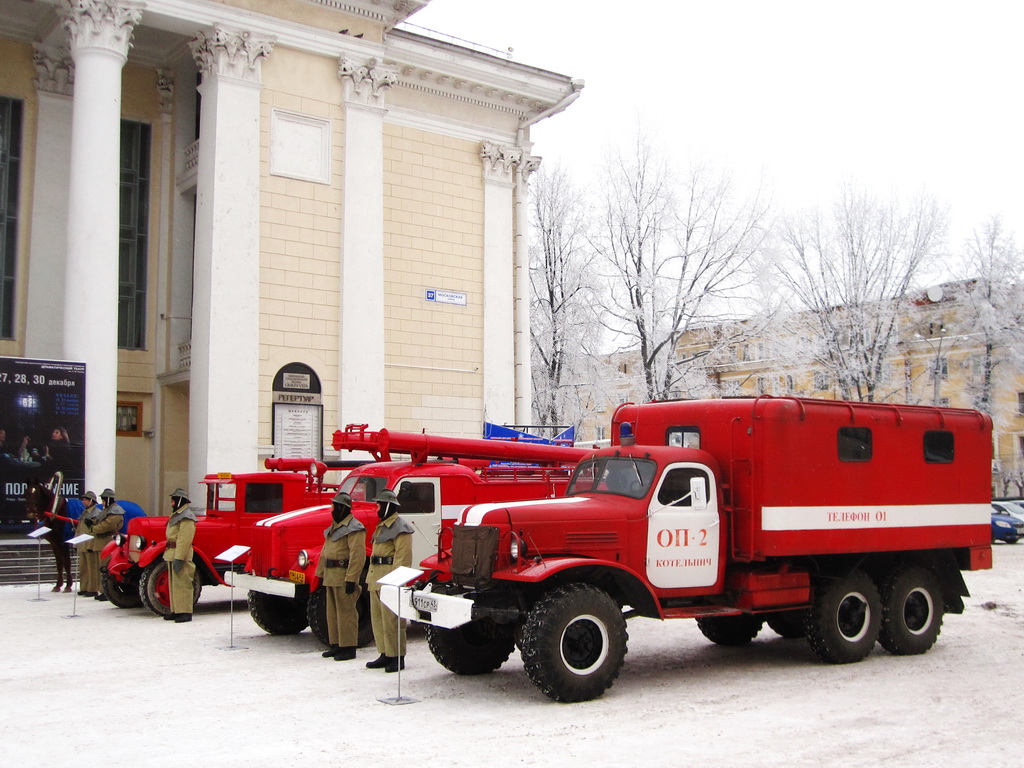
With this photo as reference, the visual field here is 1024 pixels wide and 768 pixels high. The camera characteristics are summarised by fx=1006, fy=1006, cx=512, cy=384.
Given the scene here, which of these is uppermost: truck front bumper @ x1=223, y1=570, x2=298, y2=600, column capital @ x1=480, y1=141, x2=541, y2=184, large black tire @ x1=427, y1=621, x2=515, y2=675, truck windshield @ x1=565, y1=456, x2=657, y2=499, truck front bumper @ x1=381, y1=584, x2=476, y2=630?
column capital @ x1=480, y1=141, x2=541, y2=184

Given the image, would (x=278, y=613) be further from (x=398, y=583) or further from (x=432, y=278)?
(x=432, y=278)

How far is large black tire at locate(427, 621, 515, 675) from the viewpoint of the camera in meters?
10.0

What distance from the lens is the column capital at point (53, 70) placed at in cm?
2289

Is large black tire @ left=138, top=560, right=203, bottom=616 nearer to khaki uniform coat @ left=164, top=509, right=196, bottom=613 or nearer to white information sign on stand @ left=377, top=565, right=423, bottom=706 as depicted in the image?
khaki uniform coat @ left=164, top=509, right=196, bottom=613

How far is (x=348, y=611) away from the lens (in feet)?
36.8

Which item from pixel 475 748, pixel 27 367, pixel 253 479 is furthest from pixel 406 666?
pixel 27 367

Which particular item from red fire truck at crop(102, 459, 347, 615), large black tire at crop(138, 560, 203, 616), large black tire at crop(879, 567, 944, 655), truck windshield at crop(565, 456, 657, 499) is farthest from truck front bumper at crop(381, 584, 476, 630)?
large black tire at crop(138, 560, 203, 616)

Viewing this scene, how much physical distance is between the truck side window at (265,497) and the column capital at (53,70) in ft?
41.4

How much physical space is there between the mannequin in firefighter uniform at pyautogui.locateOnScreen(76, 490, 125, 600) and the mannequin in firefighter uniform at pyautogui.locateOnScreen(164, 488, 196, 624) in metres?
3.02

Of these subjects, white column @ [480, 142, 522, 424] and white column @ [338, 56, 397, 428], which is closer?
white column @ [338, 56, 397, 428]

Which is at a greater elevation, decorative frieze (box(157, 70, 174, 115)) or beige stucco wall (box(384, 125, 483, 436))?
decorative frieze (box(157, 70, 174, 115))

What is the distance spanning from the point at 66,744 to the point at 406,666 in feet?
13.0

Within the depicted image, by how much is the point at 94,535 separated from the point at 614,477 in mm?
10365

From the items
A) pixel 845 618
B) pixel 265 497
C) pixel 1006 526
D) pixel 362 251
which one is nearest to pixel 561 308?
pixel 362 251
